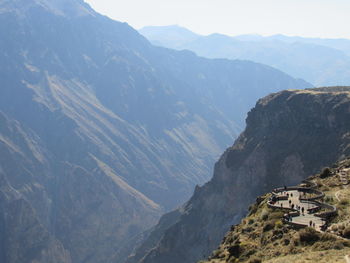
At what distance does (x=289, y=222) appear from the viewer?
130 feet

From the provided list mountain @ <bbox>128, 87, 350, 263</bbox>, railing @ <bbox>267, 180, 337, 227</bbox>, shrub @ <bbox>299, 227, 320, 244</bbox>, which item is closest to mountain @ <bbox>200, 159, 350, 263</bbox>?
shrub @ <bbox>299, 227, 320, 244</bbox>

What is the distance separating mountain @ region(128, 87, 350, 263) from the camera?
136m

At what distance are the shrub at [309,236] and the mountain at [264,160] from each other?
3605 inches

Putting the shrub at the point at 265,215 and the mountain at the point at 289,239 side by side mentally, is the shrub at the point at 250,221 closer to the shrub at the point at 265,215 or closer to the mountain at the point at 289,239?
the mountain at the point at 289,239

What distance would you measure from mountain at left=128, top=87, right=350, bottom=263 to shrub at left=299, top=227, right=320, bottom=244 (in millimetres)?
91576

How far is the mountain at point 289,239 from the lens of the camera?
107 ft

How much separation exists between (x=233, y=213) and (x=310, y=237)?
12512 cm

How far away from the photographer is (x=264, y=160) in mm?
150625

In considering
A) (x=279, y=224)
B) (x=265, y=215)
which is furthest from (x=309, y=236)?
(x=265, y=215)

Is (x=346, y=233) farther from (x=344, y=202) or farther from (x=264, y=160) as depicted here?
(x=264, y=160)

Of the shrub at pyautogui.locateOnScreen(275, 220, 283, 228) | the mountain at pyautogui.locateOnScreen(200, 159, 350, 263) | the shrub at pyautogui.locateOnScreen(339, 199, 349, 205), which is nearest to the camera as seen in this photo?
the mountain at pyautogui.locateOnScreen(200, 159, 350, 263)

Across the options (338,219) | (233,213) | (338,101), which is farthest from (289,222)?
(233,213)

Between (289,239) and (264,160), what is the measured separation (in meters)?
115

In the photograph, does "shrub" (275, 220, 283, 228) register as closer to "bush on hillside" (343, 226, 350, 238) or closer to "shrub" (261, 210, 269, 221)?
"shrub" (261, 210, 269, 221)
